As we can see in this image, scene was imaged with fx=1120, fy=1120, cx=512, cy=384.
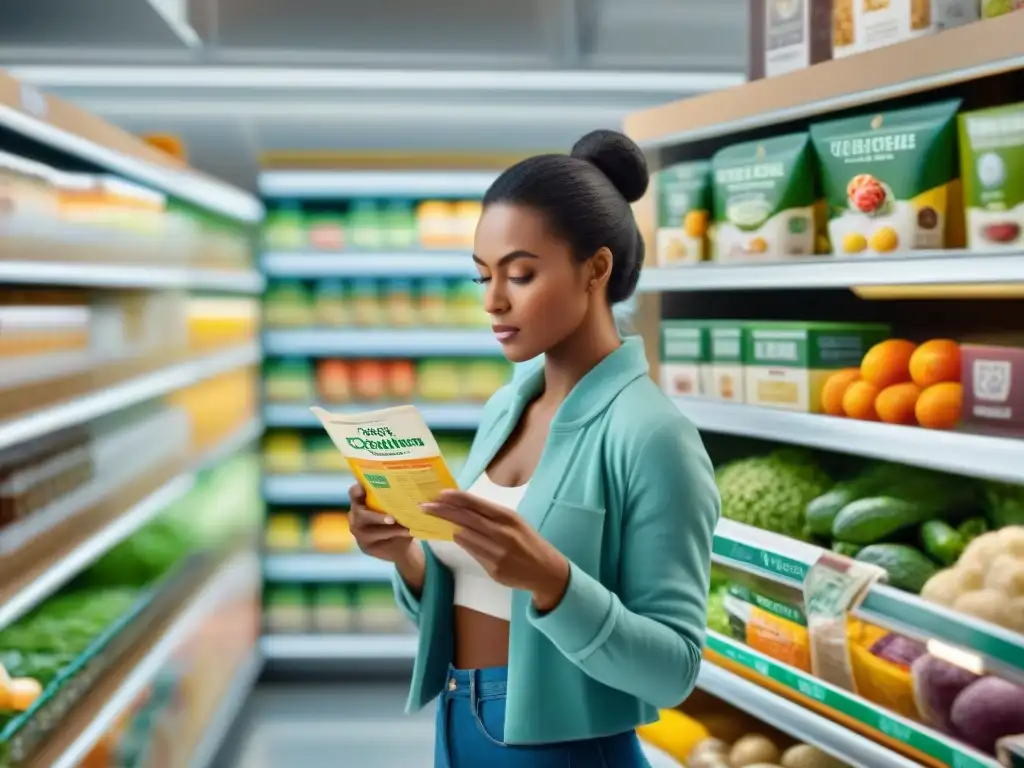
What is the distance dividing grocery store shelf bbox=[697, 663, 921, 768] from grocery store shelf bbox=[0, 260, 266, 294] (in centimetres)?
165

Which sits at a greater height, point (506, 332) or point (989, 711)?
point (506, 332)

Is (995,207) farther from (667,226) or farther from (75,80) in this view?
(75,80)

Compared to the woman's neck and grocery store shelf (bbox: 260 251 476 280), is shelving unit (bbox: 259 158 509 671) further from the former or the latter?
the woman's neck

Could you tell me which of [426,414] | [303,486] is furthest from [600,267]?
[303,486]

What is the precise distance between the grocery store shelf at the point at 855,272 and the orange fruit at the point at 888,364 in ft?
0.53

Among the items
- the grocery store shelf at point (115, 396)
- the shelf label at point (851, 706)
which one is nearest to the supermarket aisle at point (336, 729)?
the grocery store shelf at point (115, 396)

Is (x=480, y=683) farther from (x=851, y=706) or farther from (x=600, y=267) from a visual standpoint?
(x=851, y=706)

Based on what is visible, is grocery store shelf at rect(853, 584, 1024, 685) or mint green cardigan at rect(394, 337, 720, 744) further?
grocery store shelf at rect(853, 584, 1024, 685)

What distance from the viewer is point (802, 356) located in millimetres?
2297

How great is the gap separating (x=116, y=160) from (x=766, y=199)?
1604 millimetres

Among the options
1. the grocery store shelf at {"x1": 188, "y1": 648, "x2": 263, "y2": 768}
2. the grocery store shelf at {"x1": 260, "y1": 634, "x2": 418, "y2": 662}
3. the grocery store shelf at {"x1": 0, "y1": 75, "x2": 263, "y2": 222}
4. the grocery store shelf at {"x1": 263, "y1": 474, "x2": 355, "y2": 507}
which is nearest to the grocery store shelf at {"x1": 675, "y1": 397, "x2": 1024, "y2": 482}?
the grocery store shelf at {"x1": 0, "y1": 75, "x2": 263, "y2": 222}

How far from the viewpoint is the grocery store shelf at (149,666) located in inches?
92.9

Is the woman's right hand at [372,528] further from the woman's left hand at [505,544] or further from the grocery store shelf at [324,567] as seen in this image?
the grocery store shelf at [324,567]

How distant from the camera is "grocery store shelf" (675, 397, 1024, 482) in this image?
1785 millimetres
